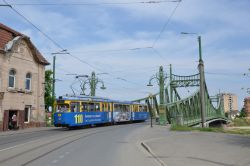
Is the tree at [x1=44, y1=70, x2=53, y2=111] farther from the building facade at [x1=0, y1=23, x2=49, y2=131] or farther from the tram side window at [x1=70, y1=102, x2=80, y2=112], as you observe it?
the tram side window at [x1=70, y1=102, x2=80, y2=112]

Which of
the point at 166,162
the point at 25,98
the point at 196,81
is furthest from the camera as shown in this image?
the point at 196,81

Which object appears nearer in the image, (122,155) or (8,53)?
(122,155)

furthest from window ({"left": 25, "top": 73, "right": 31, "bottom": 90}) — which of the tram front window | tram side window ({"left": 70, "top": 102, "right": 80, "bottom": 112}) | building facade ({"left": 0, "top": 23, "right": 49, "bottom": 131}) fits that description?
tram side window ({"left": 70, "top": 102, "right": 80, "bottom": 112})

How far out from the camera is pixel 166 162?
1162 centimetres

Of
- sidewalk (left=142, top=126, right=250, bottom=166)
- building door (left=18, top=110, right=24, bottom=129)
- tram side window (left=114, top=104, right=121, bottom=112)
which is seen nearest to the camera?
sidewalk (left=142, top=126, right=250, bottom=166)

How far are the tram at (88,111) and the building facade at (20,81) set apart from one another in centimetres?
537

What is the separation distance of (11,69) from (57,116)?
7.59 meters

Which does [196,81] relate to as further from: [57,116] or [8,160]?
[8,160]

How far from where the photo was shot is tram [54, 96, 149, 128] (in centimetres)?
3275

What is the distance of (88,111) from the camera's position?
35.6 meters

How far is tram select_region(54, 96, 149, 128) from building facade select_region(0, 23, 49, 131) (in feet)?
17.6

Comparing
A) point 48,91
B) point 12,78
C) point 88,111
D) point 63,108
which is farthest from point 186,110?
point 12,78

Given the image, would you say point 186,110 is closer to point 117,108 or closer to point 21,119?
point 117,108

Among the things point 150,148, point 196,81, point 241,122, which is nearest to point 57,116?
point 150,148
